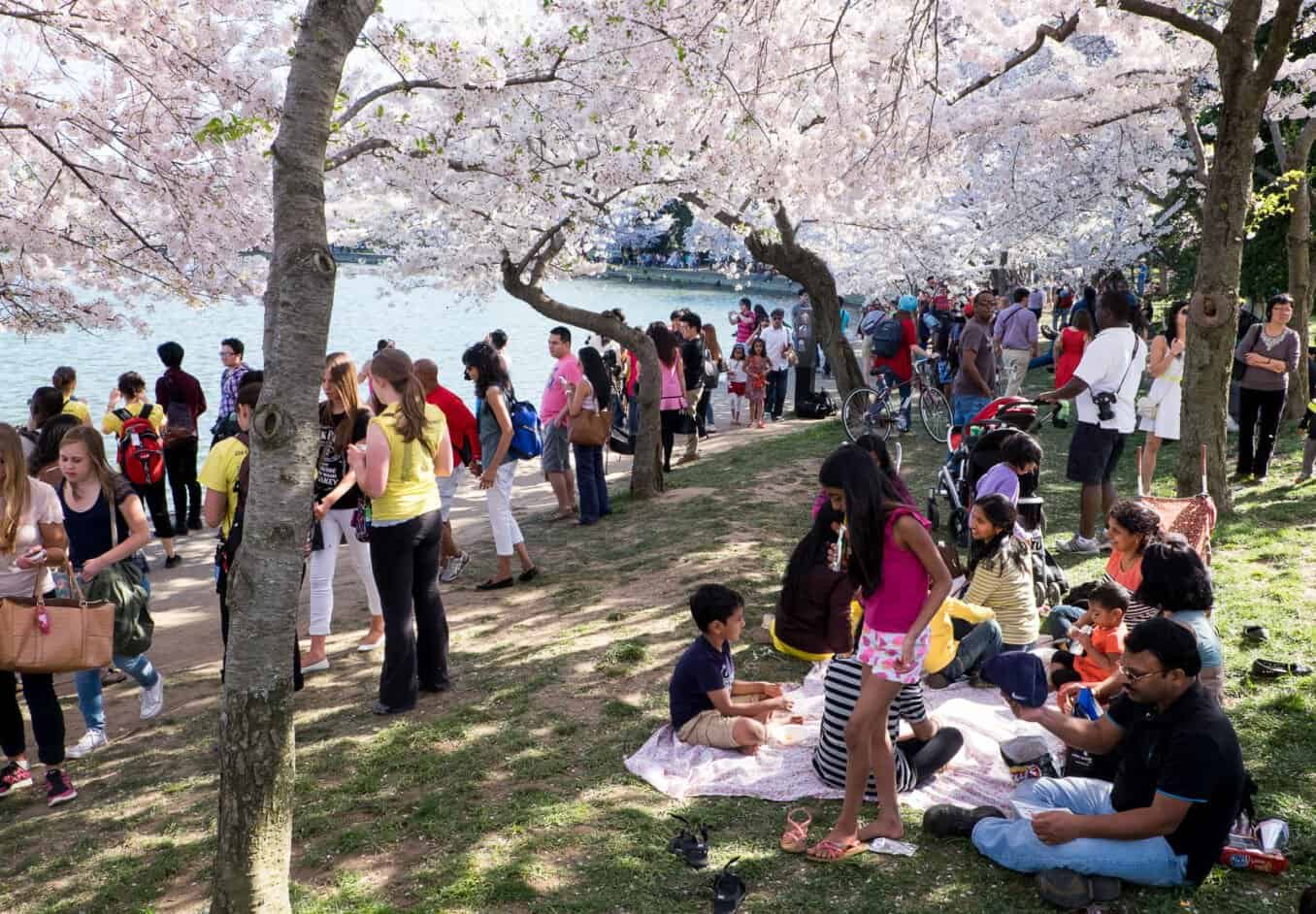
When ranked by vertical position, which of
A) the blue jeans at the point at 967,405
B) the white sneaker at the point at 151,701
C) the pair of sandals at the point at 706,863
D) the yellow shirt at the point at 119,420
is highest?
the yellow shirt at the point at 119,420

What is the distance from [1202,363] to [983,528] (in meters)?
2.87

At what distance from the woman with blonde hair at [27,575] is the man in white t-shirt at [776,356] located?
41.5ft

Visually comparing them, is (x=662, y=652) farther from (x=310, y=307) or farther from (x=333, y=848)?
(x=310, y=307)

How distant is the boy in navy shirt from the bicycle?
8632 mm

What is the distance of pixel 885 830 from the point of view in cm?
409

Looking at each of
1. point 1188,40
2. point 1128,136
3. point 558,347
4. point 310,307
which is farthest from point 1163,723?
point 1128,136

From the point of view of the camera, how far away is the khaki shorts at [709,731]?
496 cm

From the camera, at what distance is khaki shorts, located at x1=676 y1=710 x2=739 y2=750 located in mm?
4957

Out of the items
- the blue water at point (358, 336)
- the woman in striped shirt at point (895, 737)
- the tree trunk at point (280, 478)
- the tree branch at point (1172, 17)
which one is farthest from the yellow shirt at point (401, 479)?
the blue water at point (358, 336)

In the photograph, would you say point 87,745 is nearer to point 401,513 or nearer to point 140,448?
point 401,513

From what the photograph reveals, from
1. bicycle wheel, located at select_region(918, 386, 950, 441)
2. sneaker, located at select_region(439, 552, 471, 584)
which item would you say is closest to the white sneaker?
sneaker, located at select_region(439, 552, 471, 584)

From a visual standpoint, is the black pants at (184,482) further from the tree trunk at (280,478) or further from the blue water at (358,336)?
the tree trunk at (280,478)

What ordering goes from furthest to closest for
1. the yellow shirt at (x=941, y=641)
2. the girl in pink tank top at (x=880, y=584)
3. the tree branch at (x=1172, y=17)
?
the tree branch at (x=1172, y=17) < the yellow shirt at (x=941, y=641) < the girl in pink tank top at (x=880, y=584)

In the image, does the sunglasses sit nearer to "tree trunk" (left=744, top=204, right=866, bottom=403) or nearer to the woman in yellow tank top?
the woman in yellow tank top
